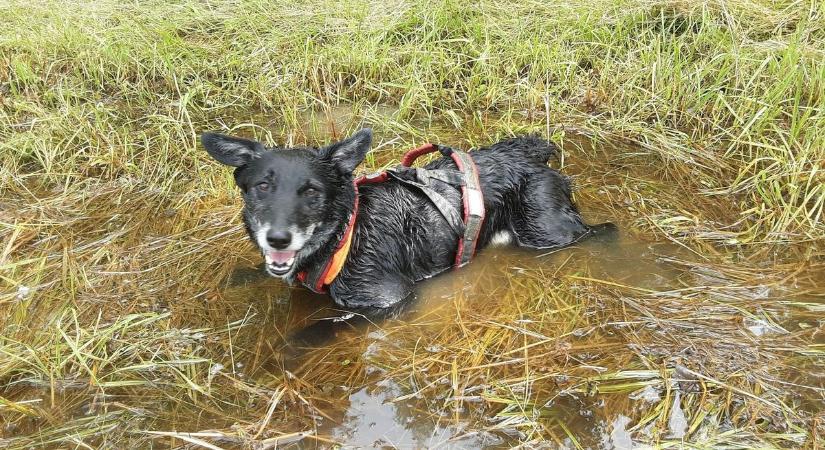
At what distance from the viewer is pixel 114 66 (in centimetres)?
592

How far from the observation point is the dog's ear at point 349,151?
316cm

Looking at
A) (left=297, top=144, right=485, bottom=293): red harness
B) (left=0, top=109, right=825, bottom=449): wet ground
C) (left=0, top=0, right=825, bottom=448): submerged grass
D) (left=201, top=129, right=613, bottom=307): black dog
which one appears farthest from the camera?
(left=297, top=144, right=485, bottom=293): red harness

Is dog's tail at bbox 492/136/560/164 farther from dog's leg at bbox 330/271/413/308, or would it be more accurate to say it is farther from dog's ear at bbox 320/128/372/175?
dog's leg at bbox 330/271/413/308

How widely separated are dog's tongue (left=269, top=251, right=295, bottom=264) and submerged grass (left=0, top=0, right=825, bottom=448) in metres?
0.50

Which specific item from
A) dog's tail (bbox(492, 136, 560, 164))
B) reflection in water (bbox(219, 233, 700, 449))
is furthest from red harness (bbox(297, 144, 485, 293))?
dog's tail (bbox(492, 136, 560, 164))

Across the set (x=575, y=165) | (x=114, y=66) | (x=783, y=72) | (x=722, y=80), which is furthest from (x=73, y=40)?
(x=783, y=72)

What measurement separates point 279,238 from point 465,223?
1310 mm

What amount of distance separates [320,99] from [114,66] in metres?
2.38

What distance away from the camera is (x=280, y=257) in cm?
312

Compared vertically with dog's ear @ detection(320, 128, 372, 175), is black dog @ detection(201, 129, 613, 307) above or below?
below

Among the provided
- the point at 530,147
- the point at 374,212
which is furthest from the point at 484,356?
the point at 530,147

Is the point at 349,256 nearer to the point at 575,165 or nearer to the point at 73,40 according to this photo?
the point at 575,165

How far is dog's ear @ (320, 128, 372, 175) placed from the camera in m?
3.16

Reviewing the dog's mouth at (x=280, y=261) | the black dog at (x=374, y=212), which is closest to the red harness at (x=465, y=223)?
the black dog at (x=374, y=212)
